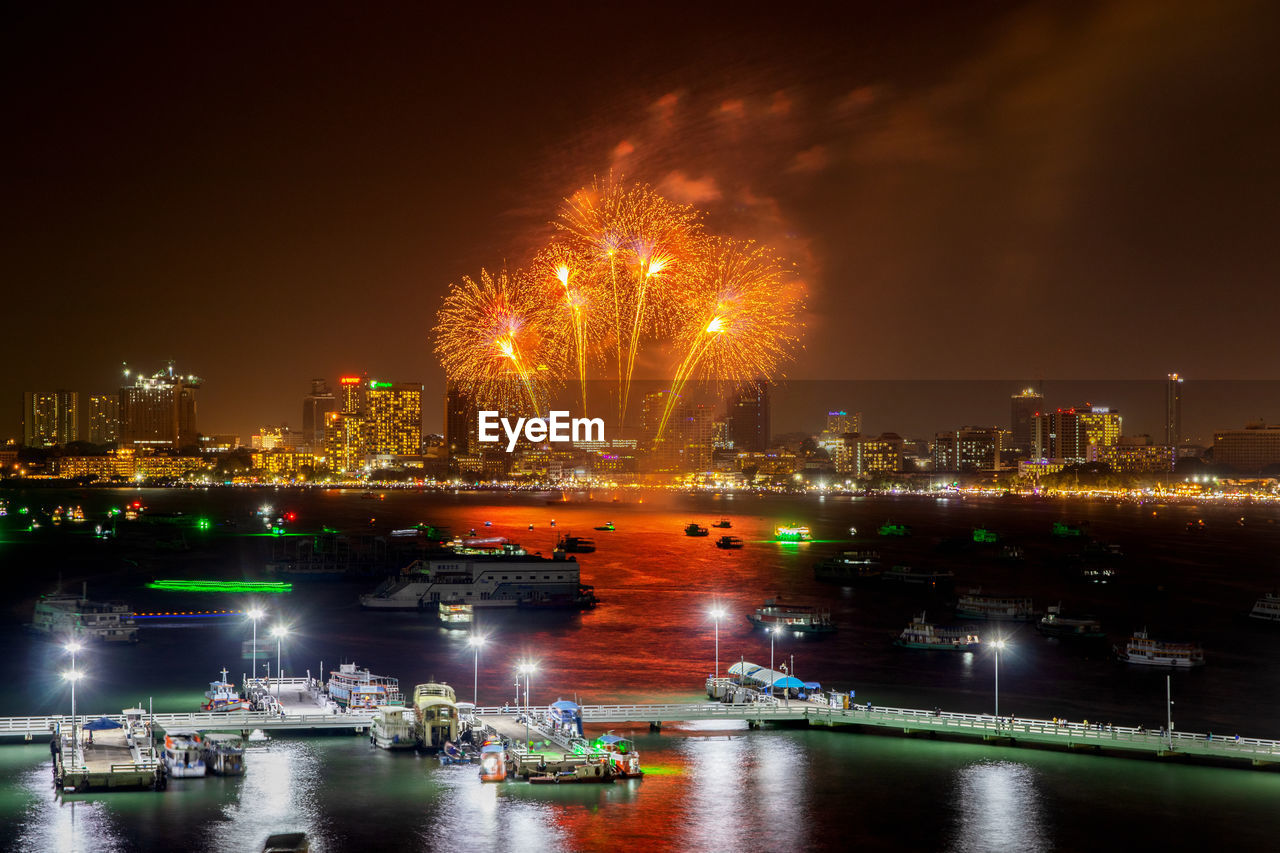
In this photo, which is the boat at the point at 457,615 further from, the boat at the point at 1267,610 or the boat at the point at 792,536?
the boat at the point at 792,536

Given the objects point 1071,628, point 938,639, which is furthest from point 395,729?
point 1071,628

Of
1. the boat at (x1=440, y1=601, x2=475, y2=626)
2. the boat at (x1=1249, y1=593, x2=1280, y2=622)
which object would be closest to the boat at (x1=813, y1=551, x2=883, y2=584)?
the boat at (x1=1249, y1=593, x2=1280, y2=622)

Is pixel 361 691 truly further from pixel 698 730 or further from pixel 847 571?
pixel 847 571

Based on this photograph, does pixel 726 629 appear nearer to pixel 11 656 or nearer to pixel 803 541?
pixel 11 656

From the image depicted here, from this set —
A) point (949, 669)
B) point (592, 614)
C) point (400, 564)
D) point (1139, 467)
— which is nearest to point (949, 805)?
point (949, 669)

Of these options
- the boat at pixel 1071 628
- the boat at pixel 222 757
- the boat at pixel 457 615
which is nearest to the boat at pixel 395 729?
the boat at pixel 222 757
